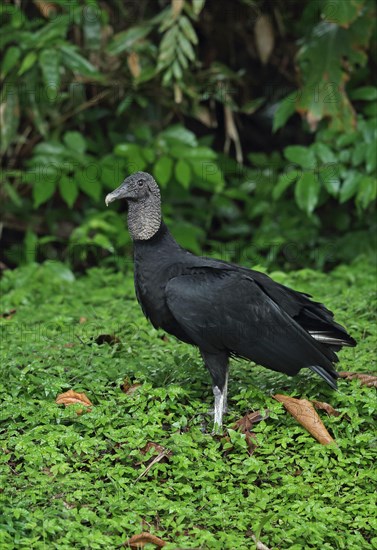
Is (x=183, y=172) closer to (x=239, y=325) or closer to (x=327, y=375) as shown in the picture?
(x=239, y=325)

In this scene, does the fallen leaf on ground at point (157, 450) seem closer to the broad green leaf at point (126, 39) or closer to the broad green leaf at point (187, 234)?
the broad green leaf at point (187, 234)

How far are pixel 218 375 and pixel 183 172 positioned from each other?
322 centimetres

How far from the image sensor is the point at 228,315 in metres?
4.33

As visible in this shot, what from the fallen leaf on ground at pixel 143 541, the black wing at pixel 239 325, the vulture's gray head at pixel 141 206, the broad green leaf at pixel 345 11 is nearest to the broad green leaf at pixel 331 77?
the broad green leaf at pixel 345 11

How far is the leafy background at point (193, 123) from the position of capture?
283 inches

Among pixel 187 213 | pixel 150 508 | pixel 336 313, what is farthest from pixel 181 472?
pixel 187 213

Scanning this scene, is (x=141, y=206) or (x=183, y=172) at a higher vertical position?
(x=141, y=206)

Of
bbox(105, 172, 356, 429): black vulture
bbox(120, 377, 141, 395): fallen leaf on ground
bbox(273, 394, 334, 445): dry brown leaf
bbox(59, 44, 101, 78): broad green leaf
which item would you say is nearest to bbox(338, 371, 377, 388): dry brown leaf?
bbox(105, 172, 356, 429): black vulture

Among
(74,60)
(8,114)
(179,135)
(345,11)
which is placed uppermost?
(345,11)

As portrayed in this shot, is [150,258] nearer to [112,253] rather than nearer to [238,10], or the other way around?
[112,253]

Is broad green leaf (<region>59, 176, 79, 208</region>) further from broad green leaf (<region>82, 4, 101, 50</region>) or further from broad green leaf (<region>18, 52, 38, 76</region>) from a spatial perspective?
broad green leaf (<region>82, 4, 101, 50</region>)

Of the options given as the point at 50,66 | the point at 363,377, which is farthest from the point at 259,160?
the point at 363,377

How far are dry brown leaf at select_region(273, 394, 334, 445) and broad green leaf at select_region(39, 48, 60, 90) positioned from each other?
3665 millimetres

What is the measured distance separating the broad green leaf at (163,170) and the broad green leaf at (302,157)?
3.09 ft
